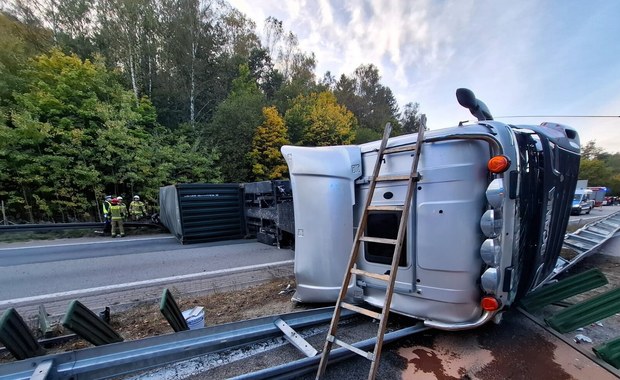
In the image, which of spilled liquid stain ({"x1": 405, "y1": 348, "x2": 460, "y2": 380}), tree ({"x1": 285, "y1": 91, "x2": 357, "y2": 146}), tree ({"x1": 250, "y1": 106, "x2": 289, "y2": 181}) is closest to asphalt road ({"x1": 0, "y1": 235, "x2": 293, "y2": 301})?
spilled liquid stain ({"x1": 405, "y1": 348, "x2": 460, "y2": 380})

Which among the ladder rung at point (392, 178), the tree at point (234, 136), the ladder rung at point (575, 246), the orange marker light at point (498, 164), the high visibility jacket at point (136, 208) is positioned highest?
the tree at point (234, 136)

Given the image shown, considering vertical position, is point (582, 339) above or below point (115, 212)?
below

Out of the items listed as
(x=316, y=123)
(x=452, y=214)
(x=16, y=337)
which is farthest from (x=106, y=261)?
(x=316, y=123)

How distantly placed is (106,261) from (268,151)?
12123 mm

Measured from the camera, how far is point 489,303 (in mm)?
1919

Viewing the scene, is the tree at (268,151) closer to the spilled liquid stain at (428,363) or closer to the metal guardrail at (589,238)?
the metal guardrail at (589,238)

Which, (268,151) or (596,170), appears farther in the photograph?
(596,170)

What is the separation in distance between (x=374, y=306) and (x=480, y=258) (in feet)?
3.55

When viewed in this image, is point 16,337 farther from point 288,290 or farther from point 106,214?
point 106,214

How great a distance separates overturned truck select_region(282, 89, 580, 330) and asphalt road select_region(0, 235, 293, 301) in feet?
10.7

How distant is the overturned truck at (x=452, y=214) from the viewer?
75.6 inches

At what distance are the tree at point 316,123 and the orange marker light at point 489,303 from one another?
807 inches

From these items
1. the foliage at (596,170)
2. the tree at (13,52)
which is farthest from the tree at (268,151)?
the foliage at (596,170)

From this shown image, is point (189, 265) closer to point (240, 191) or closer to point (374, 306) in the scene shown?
point (240, 191)
